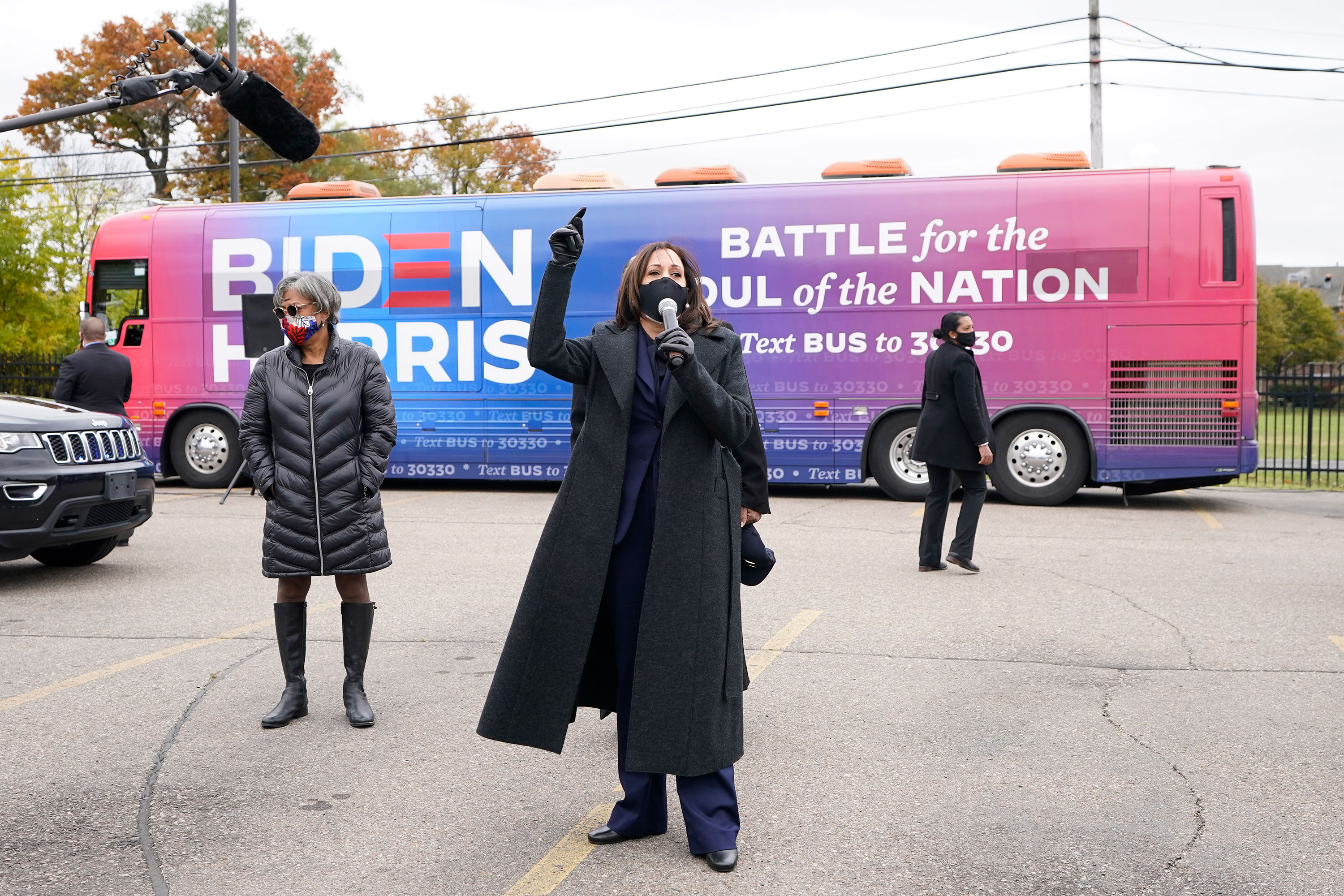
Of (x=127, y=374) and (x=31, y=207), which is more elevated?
(x=31, y=207)

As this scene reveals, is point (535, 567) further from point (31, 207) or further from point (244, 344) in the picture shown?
point (31, 207)

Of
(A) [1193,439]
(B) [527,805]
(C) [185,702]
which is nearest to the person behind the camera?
(B) [527,805]

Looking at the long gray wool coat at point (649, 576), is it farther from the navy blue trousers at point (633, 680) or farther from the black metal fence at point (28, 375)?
the black metal fence at point (28, 375)

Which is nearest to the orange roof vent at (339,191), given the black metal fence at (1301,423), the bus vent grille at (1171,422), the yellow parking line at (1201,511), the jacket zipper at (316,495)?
the bus vent grille at (1171,422)

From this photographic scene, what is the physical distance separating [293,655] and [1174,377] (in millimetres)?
10384

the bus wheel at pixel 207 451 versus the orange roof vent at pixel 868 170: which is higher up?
the orange roof vent at pixel 868 170

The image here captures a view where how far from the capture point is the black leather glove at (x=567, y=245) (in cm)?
341

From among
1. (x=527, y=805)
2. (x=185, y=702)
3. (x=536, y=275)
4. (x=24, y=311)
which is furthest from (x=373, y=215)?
(x=24, y=311)

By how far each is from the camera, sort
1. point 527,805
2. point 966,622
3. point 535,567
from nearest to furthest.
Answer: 1. point 535,567
2. point 527,805
3. point 966,622

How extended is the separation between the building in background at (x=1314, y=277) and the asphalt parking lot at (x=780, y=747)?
116 m

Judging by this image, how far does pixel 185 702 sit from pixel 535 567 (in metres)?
2.50

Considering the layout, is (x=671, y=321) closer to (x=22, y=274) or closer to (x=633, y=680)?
(x=633, y=680)

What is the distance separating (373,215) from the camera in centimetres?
1534

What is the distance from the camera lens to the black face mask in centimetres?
356
